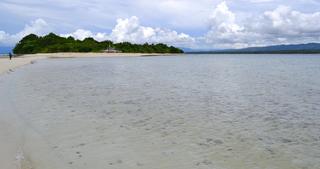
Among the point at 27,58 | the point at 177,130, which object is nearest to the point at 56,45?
the point at 27,58

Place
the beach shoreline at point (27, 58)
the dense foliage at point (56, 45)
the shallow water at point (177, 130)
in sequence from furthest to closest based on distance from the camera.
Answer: the dense foliage at point (56, 45)
the beach shoreline at point (27, 58)
the shallow water at point (177, 130)

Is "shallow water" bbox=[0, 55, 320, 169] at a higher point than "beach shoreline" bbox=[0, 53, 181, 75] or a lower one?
higher

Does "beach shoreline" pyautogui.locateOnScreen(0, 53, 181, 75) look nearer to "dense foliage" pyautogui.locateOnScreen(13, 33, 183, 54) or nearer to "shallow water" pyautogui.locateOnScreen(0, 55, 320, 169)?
"dense foliage" pyautogui.locateOnScreen(13, 33, 183, 54)

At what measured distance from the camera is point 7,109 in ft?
45.1

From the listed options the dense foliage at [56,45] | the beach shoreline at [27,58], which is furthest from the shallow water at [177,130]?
the dense foliage at [56,45]

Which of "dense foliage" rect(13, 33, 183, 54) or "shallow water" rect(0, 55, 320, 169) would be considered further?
"dense foliage" rect(13, 33, 183, 54)

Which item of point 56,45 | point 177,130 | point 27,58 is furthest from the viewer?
point 56,45

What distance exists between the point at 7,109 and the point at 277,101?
1146 cm

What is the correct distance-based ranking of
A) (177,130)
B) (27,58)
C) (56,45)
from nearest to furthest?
(177,130) < (27,58) < (56,45)

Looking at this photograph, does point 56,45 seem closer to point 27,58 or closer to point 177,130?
point 27,58

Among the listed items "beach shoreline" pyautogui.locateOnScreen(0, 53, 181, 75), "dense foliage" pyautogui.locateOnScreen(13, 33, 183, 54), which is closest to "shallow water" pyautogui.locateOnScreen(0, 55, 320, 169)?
"beach shoreline" pyautogui.locateOnScreen(0, 53, 181, 75)

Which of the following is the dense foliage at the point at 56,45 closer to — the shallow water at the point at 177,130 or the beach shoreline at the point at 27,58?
the beach shoreline at the point at 27,58

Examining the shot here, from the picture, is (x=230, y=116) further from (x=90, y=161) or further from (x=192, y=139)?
(x=90, y=161)

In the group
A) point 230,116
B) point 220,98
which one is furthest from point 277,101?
point 230,116
